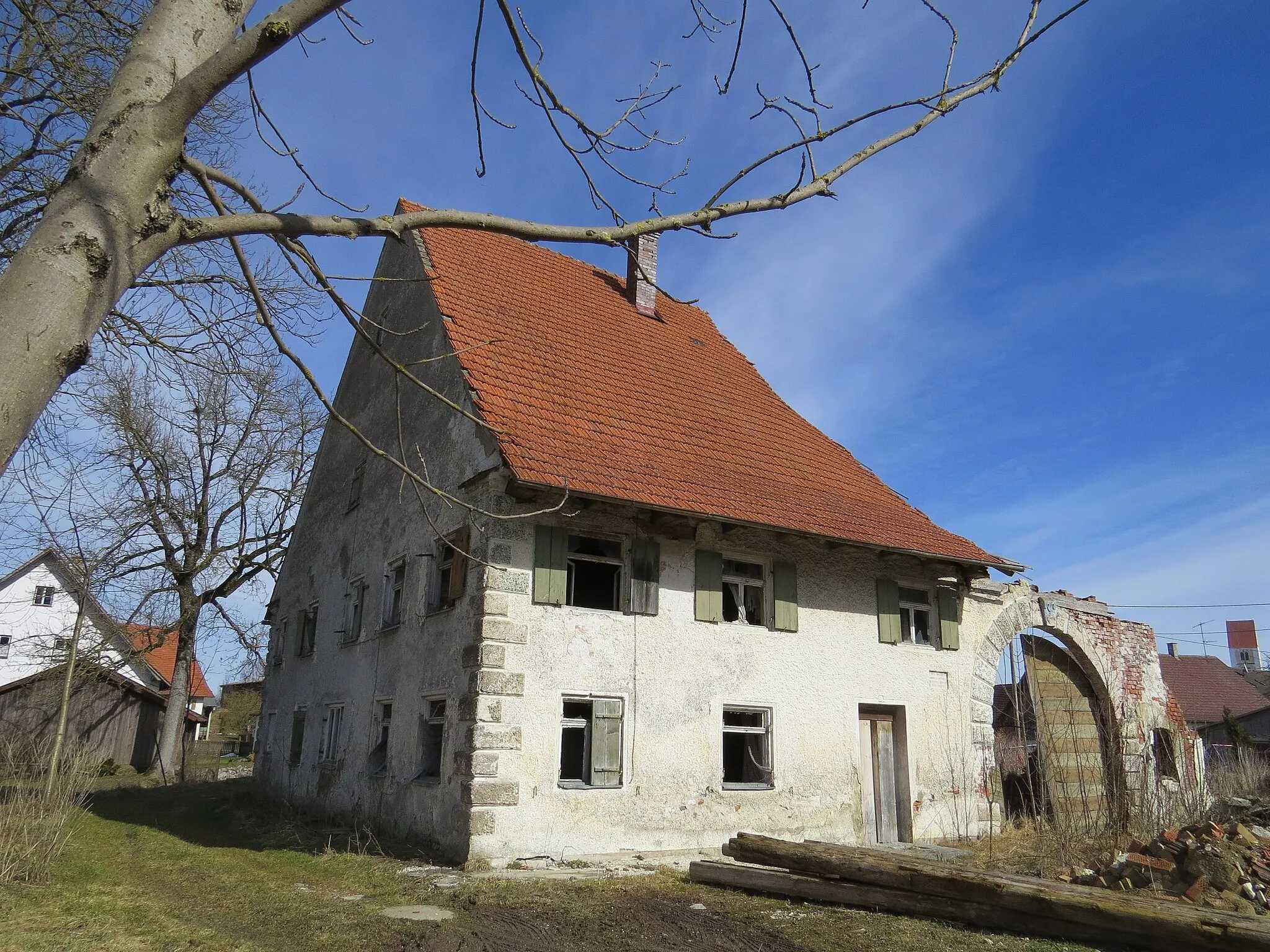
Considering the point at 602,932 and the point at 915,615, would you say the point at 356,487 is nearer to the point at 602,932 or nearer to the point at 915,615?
the point at 915,615

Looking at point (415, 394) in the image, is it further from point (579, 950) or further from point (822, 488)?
point (579, 950)

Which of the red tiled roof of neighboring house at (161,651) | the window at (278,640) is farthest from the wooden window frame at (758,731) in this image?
the red tiled roof of neighboring house at (161,651)

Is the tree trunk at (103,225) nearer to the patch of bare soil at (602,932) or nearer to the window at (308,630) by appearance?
the patch of bare soil at (602,932)

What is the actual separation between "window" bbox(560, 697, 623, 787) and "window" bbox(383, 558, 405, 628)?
356 centimetres

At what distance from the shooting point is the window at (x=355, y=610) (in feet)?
48.8

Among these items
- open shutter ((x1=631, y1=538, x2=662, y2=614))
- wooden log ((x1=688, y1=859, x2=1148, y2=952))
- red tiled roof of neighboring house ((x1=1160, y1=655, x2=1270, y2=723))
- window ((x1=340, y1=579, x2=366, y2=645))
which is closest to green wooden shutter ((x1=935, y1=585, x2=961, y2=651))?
open shutter ((x1=631, y1=538, x2=662, y2=614))

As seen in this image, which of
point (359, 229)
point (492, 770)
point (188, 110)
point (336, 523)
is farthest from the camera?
point (336, 523)

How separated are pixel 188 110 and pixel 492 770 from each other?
28.2ft

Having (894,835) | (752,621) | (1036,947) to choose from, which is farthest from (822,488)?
(1036,947)

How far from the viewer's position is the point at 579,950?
22.0 feet

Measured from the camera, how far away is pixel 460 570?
36.9 feet

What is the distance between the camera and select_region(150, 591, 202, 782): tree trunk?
25.3 meters

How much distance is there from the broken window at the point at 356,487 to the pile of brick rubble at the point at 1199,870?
1198 centimetres

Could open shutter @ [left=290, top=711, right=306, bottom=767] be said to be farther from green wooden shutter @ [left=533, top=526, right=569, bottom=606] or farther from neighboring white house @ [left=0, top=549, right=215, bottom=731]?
green wooden shutter @ [left=533, top=526, right=569, bottom=606]
